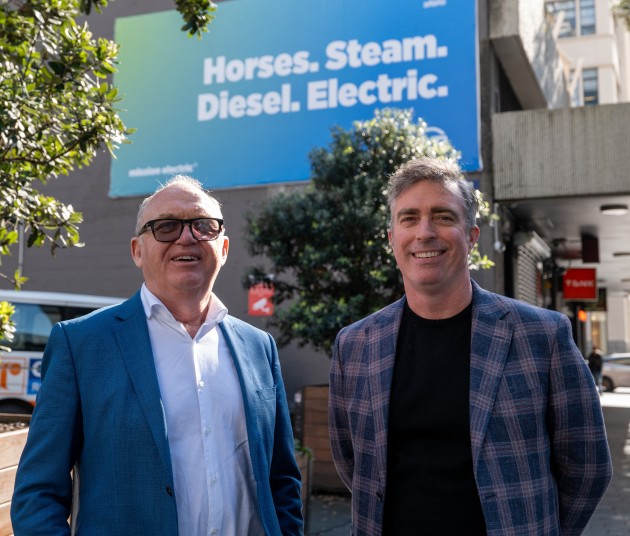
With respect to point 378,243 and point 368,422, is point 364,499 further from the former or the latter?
point 378,243

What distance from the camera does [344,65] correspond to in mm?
13930

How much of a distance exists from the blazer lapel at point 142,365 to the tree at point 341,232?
5669 mm

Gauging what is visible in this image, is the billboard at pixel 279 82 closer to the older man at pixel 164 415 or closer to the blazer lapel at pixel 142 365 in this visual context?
the older man at pixel 164 415

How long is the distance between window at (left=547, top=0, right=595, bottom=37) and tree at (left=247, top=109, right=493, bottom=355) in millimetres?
37223

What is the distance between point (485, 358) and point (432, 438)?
34 cm

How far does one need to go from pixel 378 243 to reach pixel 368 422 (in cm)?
561

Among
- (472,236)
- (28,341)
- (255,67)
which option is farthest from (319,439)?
(255,67)

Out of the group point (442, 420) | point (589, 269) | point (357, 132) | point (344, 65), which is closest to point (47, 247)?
point (344, 65)

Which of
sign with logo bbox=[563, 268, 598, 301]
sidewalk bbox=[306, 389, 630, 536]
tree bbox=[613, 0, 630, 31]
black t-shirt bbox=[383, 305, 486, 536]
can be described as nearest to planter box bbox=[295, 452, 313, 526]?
sidewalk bbox=[306, 389, 630, 536]

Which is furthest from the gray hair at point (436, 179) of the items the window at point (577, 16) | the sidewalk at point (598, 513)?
the window at point (577, 16)

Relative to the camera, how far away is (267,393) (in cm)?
260

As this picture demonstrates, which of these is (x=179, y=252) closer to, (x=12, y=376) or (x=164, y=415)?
(x=164, y=415)

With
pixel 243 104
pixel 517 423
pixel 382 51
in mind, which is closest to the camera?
pixel 517 423

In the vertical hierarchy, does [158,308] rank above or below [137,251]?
below
